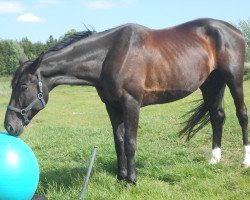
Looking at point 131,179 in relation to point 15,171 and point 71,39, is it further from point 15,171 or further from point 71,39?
point 71,39

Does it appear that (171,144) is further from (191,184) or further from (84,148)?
(191,184)

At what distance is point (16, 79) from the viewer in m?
4.79

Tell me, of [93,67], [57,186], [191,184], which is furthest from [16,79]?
[191,184]

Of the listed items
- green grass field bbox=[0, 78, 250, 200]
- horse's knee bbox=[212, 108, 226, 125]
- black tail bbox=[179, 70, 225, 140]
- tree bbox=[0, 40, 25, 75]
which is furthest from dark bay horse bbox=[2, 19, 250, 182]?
tree bbox=[0, 40, 25, 75]

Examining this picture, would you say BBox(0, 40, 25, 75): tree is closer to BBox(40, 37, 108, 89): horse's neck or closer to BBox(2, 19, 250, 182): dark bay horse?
BBox(2, 19, 250, 182): dark bay horse

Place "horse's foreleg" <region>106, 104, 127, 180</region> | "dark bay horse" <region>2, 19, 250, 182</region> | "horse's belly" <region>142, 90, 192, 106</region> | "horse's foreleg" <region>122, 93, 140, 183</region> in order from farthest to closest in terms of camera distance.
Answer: "horse's foreleg" <region>106, 104, 127, 180</region>
"horse's belly" <region>142, 90, 192, 106</region>
"horse's foreleg" <region>122, 93, 140, 183</region>
"dark bay horse" <region>2, 19, 250, 182</region>

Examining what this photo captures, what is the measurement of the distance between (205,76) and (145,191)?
2.07 meters

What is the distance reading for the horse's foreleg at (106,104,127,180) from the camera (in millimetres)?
5555

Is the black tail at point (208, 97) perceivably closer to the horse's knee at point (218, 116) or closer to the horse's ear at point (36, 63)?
the horse's knee at point (218, 116)

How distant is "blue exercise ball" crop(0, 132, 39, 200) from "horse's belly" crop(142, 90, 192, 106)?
1.83m

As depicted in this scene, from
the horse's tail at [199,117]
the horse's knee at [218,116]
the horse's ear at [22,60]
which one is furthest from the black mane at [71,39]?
the horse's knee at [218,116]

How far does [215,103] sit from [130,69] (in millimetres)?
2177

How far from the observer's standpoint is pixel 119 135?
5.62m

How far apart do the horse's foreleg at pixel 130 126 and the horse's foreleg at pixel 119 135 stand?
38 centimetres
